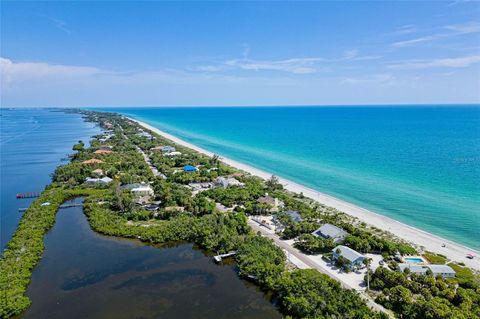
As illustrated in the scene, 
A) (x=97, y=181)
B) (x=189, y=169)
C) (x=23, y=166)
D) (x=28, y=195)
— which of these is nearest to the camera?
(x=28, y=195)

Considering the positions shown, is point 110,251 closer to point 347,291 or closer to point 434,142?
point 347,291

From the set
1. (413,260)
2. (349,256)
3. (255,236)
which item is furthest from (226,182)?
(413,260)

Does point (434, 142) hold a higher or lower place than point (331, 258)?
higher

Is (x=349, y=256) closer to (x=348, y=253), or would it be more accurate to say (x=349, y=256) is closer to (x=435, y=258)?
(x=348, y=253)

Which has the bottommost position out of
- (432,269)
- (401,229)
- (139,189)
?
(139,189)

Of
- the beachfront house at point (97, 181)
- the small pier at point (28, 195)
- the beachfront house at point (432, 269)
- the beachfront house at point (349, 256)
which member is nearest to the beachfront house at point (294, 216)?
the beachfront house at point (349, 256)

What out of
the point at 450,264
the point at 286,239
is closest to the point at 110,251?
the point at 286,239
